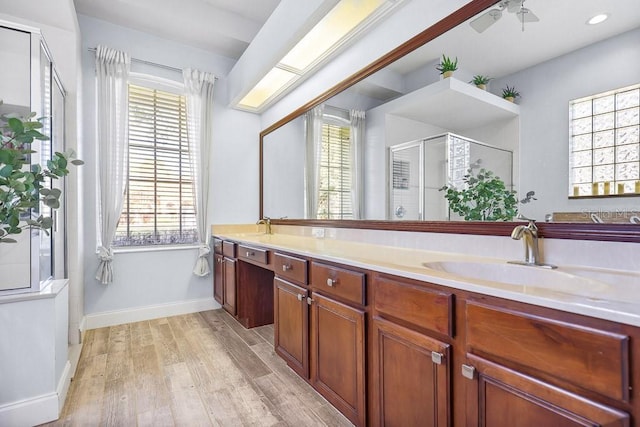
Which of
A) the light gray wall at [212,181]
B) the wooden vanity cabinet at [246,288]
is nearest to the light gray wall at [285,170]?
the light gray wall at [212,181]

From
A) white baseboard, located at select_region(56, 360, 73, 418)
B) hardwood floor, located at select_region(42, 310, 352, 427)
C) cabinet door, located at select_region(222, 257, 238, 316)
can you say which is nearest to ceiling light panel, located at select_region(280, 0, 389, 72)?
cabinet door, located at select_region(222, 257, 238, 316)

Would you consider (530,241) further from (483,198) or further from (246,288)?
(246,288)

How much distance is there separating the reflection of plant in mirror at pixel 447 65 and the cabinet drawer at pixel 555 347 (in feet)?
4.17

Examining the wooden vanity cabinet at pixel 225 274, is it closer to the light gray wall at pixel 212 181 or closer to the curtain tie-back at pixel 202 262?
the curtain tie-back at pixel 202 262

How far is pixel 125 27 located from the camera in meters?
3.08

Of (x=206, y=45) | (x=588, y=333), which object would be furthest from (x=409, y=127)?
(x=206, y=45)

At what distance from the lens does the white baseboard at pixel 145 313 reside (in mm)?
2975

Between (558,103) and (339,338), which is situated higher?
(558,103)

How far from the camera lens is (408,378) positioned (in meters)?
1.18

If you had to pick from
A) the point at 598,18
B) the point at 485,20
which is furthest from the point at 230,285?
the point at 598,18

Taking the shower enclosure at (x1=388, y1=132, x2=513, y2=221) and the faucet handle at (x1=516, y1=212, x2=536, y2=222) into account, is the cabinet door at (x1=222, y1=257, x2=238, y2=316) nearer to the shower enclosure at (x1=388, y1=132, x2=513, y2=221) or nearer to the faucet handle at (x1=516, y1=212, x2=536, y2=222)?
the shower enclosure at (x1=388, y1=132, x2=513, y2=221)

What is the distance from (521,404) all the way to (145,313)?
11.1 feet

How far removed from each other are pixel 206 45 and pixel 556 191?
3.55 metres

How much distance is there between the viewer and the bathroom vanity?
71 cm
